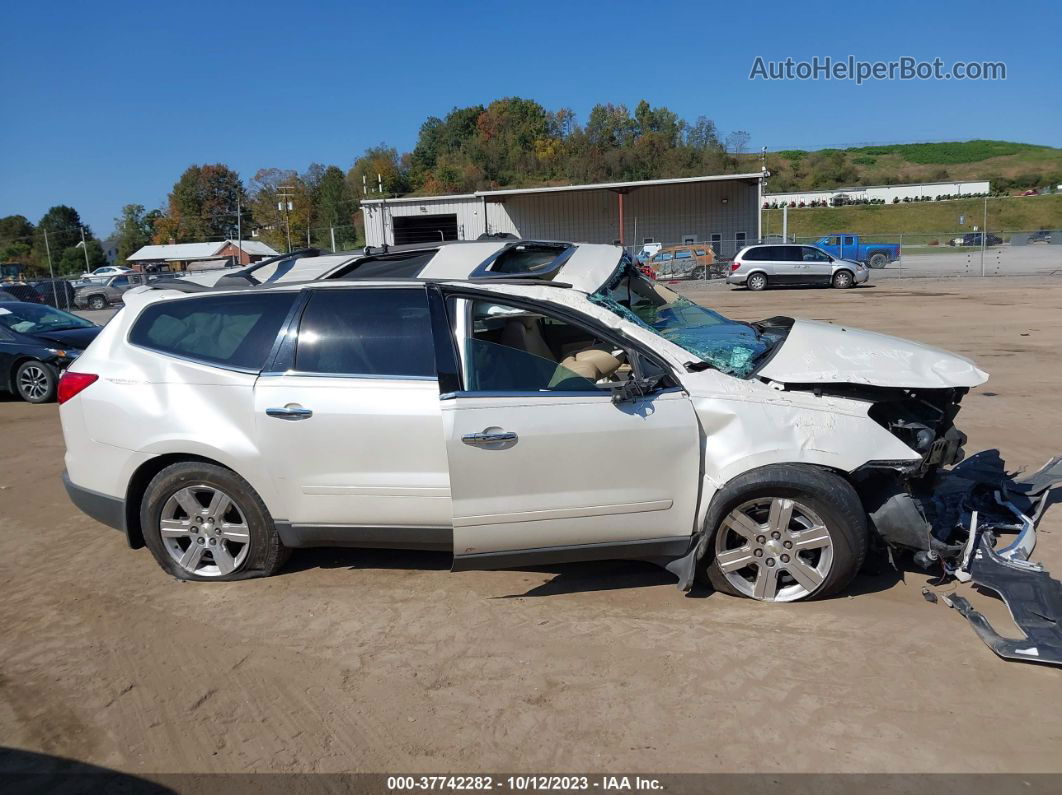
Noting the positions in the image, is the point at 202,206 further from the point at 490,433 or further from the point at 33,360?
the point at 490,433

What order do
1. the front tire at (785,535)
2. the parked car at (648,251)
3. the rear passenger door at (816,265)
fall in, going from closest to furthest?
the front tire at (785,535), the rear passenger door at (816,265), the parked car at (648,251)

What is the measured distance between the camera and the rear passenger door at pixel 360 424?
3.91 m

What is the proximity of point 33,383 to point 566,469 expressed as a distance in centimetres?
963

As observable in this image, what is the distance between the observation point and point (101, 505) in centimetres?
445

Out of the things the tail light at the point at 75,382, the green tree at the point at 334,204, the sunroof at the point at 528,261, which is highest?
the green tree at the point at 334,204

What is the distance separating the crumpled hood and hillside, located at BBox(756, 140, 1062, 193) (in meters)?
88.1

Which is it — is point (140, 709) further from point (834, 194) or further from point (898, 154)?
point (898, 154)

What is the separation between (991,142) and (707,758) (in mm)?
144047

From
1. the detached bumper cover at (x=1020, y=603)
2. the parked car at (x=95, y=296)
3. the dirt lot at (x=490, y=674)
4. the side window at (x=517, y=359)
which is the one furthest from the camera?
the parked car at (x=95, y=296)

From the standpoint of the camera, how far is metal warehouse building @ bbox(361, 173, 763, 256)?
144 ft

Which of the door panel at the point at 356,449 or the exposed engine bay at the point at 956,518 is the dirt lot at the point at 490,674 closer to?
the exposed engine bay at the point at 956,518

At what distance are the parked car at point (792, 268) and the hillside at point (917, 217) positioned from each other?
38.6 metres

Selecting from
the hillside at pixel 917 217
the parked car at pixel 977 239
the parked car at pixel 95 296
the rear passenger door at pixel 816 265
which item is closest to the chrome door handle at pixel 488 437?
the rear passenger door at pixel 816 265

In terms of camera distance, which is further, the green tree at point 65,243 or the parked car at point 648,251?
Result: the green tree at point 65,243
